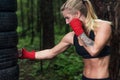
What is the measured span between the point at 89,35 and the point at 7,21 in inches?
34.5

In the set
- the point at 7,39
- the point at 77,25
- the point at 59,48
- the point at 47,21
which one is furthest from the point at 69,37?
the point at 47,21

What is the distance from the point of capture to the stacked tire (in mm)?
4211

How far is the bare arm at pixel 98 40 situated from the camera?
407 centimetres

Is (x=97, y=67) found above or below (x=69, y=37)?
below

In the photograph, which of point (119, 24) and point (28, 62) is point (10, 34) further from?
point (28, 62)

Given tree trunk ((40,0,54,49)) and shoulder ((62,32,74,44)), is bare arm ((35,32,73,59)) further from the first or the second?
tree trunk ((40,0,54,49))

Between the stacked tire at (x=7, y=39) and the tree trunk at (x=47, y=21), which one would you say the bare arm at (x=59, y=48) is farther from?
the tree trunk at (x=47, y=21)

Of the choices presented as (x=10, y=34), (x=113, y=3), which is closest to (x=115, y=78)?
(x=113, y=3)

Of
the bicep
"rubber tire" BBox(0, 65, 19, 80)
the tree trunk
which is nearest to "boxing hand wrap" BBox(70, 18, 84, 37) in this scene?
the bicep

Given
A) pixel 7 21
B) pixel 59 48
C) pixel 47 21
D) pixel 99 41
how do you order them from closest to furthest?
pixel 99 41 → pixel 7 21 → pixel 59 48 → pixel 47 21

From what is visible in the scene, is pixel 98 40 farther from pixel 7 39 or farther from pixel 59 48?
pixel 7 39

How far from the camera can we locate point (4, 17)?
4.19 meters

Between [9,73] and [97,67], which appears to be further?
[9,73]

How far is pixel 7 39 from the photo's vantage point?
14.0 ft
